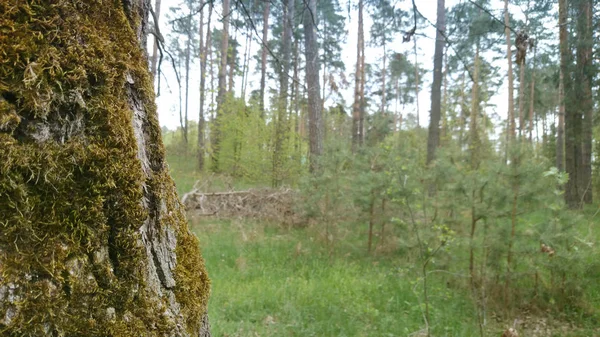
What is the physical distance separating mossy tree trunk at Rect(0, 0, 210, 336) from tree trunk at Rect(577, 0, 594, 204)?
10.9 meters

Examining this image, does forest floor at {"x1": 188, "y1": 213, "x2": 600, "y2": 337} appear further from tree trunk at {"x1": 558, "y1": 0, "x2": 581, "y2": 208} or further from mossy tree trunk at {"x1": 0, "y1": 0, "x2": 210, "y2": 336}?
tree trunk at {"x1": 558, "y1": 0, "x2": 581, "y2": 208}

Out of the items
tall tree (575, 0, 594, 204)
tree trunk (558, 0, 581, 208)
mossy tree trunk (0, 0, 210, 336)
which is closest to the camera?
mossy tree trunk (0, 0, 210, 336)

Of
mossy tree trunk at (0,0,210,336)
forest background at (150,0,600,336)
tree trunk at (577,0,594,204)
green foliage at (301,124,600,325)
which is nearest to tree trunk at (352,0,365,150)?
forest background at (150,0,600,336)

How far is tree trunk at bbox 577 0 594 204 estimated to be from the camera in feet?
31.2

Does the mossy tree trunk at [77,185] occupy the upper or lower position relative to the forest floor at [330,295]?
upper

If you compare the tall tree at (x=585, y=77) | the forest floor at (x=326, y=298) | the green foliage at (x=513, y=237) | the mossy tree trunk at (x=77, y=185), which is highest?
the tall tree at (x=585, y=77)

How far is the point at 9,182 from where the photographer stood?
2.16 feet

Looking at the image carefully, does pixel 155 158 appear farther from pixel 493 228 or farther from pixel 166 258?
pixel 493 228

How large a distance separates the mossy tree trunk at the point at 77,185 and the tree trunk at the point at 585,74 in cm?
1091

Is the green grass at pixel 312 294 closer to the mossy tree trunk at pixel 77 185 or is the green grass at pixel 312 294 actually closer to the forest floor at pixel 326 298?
the forest floor at pixel 326 298

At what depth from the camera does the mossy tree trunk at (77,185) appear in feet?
2.17

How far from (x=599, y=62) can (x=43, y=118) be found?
535 inches

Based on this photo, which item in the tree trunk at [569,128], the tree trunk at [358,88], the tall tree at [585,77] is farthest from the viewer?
the tree trunk at [358,88]

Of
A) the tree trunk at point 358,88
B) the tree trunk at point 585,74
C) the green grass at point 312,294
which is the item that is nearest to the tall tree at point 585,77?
the tree trunk at point 585,74
